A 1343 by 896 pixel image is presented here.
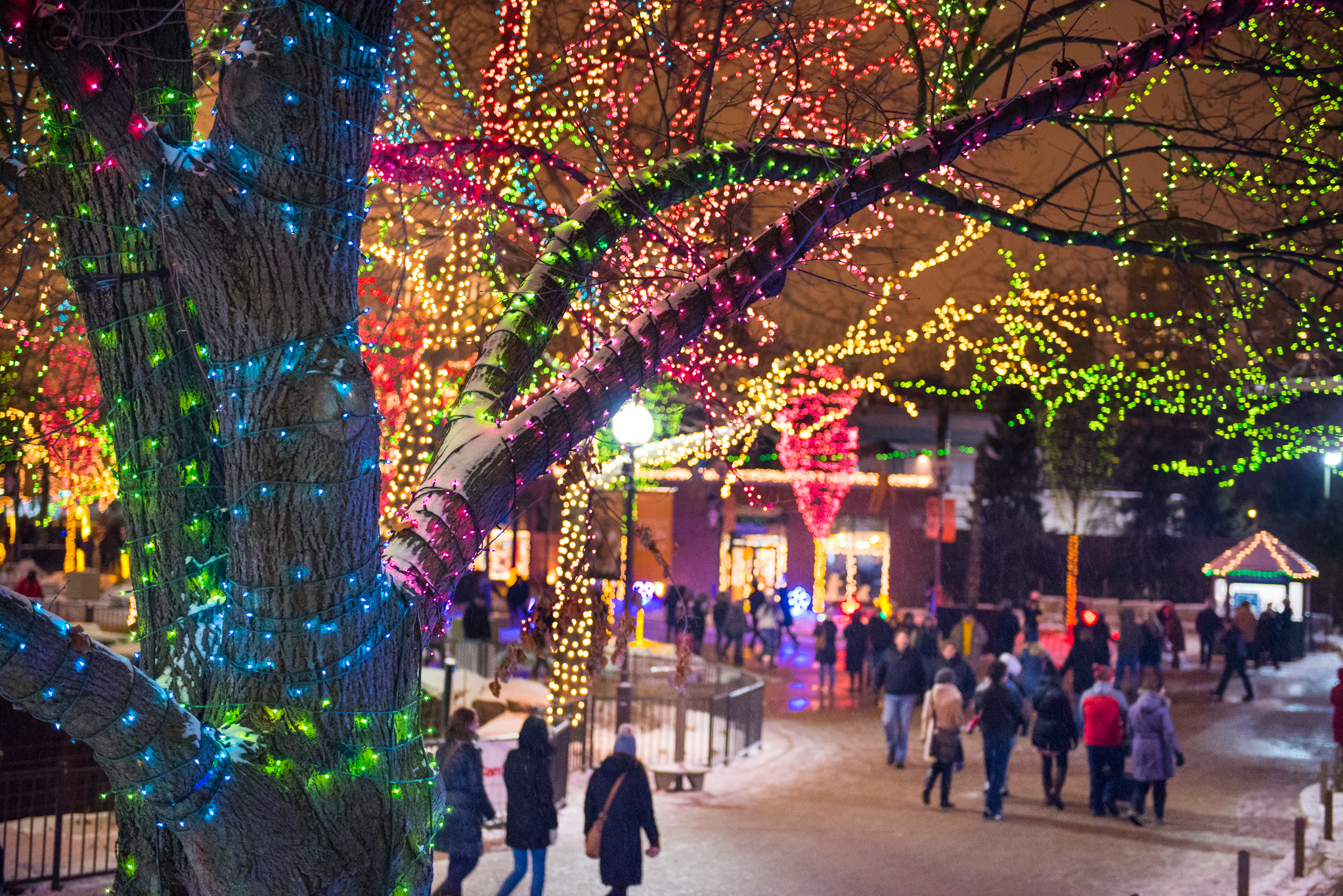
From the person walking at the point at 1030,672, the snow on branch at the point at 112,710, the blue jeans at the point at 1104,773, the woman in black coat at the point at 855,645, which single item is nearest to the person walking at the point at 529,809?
the snow on branch at the point at 112,710

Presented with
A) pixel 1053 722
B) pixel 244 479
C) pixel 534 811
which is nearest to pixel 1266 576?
pixel 1053 722

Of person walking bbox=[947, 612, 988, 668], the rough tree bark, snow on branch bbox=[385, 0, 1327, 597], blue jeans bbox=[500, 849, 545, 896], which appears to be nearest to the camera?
the rough tree bark

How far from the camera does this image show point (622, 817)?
8266 millimetres

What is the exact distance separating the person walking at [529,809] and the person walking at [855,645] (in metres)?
12.7

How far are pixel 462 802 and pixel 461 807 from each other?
4 centimetres

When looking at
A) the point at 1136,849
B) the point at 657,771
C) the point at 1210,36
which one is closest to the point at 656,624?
the point at 657,771

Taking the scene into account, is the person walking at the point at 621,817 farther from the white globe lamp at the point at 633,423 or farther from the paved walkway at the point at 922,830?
the white globe lamp at the point at 633,423

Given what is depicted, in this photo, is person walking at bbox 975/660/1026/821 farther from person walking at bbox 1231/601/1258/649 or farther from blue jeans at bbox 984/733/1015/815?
person walking at bbox 1231/601/1258/649

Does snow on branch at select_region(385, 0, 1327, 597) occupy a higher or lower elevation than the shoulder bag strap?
higher

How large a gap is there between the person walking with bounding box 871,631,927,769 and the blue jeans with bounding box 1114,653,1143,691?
5941 millimetres

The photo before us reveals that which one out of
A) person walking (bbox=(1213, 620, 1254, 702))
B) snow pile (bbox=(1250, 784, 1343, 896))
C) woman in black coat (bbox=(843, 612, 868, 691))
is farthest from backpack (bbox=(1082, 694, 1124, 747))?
person walking (bbox=(1213, 620, 1254, 702))

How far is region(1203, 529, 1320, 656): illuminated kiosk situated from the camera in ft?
88.5

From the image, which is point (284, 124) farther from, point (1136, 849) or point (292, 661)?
point (1136, 849)

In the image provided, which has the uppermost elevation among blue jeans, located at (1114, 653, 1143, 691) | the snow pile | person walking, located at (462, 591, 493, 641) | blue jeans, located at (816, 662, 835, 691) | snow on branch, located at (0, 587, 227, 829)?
snow on branch, located at (0, 587, 227, 829)
